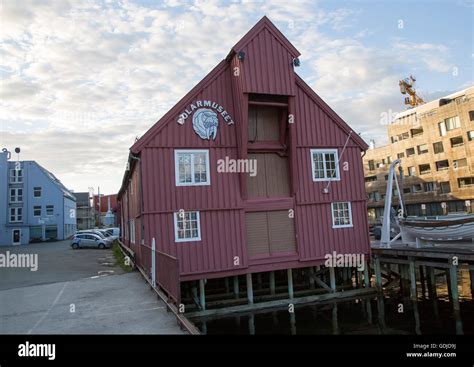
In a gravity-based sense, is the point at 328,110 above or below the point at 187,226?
above

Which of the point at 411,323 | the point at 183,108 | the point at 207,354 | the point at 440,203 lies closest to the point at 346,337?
the point at 411,323

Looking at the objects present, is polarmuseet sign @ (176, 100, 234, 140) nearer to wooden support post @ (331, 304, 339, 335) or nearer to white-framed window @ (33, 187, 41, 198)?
wooden support post @ (331, 304, 339, 335)

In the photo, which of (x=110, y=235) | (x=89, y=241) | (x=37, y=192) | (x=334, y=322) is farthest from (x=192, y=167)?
(x=37, y=192)

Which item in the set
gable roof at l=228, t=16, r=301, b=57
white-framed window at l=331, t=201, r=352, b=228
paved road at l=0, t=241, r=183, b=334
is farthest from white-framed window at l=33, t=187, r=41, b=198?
white-framed window at l=331, t=201, r=352, b=228

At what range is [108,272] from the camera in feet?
72.5

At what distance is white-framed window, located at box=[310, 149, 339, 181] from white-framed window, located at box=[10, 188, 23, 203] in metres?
47.9

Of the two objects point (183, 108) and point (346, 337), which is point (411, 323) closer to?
point (346, 337)

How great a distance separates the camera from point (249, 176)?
60.1 ft

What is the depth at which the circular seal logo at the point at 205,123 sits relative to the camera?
17.5 meters

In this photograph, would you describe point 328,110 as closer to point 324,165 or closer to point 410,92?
point 324,165

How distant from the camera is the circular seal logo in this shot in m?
17.5

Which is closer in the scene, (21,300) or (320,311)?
(21,300)

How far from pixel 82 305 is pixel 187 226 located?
A: 5.20 metres

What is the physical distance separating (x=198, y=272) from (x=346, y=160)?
9.16 metres
